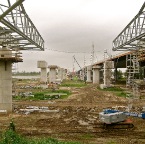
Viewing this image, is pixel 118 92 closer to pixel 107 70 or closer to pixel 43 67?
pixel 107 70

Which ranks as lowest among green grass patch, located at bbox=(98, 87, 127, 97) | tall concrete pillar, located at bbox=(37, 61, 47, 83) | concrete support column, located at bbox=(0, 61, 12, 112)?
green grass patch, located at bbox=(98, 87, 127, 97)

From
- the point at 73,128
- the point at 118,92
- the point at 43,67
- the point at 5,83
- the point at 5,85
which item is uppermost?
the point at 43,67

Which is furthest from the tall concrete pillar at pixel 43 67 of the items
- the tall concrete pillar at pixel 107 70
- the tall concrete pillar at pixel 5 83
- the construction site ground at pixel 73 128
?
the construction site ground at pixel 73 128

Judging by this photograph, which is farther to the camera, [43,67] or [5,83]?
[43,67]

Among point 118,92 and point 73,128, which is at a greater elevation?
point 118,92

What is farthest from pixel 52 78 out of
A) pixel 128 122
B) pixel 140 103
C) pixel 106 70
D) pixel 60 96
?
pixel 128 122

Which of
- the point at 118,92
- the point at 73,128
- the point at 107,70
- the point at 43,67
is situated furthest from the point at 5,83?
the point at 43,67

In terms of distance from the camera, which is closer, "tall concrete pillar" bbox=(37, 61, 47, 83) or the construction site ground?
the construction site ground

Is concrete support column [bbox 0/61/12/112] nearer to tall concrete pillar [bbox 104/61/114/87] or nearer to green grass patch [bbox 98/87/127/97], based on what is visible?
green grass patch [bbox 98/87/127/97]

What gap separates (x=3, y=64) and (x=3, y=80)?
1596 mm

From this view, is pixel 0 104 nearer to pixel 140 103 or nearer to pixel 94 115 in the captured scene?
pixel 94 115

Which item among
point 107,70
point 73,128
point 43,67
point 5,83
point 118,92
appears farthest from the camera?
point 43,67

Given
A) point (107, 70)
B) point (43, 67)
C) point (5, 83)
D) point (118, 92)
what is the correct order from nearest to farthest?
point (5, 83) < point (118, 92) < point (107, 70) < point (43, 67)

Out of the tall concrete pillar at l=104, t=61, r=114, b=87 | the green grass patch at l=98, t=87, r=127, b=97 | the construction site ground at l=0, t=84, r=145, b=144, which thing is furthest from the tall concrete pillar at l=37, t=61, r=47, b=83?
the construction site ground at l=0, t=84, r=145, b=144
